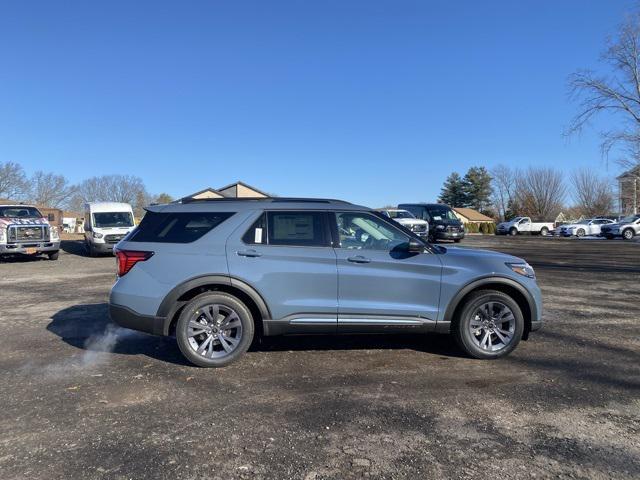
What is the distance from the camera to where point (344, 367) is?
505 centimetres

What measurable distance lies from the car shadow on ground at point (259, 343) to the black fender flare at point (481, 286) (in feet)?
1.96

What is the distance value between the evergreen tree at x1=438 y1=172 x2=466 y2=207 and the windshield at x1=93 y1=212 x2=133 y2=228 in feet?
260

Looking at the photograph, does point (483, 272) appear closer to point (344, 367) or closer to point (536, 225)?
point (344, 367)

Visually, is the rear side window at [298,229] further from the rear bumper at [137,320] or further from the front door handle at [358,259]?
the rear bumper at [137,320]

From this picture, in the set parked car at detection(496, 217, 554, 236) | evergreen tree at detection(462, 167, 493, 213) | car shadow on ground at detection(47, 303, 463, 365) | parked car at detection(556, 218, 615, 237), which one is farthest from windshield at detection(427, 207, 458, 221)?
evergreen tree at detection(462, 167, 493, 213)

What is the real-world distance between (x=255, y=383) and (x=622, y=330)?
5.37m

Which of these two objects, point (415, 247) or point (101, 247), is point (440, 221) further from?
point (415, 247)

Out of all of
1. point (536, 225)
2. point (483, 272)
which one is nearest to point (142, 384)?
point (483, 272)

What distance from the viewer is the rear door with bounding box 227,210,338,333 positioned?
16.6 ft

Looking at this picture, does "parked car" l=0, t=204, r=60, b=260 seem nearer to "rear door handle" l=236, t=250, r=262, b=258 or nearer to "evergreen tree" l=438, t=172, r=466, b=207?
"rear door handle" l=236, t=250, r=262, b=258

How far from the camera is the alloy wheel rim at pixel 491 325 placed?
5320mm

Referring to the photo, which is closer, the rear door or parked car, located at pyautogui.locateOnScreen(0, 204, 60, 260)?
the rear door

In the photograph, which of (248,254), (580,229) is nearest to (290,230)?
(248,254)

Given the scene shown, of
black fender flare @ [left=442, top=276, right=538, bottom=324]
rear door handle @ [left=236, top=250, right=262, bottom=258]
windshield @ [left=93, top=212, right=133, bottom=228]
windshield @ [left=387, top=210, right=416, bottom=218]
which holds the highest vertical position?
windshield @ [left=387, top=210, right=416, bottom=218]
